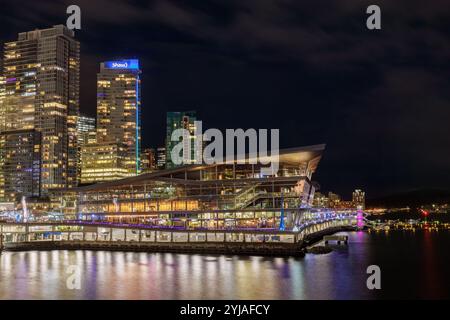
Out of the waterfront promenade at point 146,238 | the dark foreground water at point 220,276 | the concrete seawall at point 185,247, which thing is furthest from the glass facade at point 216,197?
the dark foreground water at point 220,276

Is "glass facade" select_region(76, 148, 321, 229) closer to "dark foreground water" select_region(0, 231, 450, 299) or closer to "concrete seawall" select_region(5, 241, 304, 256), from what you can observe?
"concrete seawall" select_region(5, 241, 304, 256)

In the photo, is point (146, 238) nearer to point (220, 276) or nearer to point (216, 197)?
point (216, 197)

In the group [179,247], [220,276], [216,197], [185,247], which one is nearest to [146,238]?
[179,247]

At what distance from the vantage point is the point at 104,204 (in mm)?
97562

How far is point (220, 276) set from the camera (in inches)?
2196

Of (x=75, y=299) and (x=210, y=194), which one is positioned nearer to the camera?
(x=75, y=299)

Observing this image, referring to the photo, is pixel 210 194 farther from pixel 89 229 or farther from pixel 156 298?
pixel 156 298

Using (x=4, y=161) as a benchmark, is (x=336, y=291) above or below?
below

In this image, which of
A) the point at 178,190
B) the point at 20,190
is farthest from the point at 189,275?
the point at 20,190

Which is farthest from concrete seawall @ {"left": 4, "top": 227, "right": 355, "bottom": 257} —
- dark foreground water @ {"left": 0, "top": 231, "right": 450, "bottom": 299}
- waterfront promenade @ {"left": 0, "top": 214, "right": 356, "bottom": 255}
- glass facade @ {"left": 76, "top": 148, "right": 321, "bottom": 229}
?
glass facade @ {"left": 76, "top": 148, "right": 321, "bottom": 229}

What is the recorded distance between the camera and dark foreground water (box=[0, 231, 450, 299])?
48.0m

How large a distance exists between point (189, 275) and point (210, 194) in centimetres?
3142
